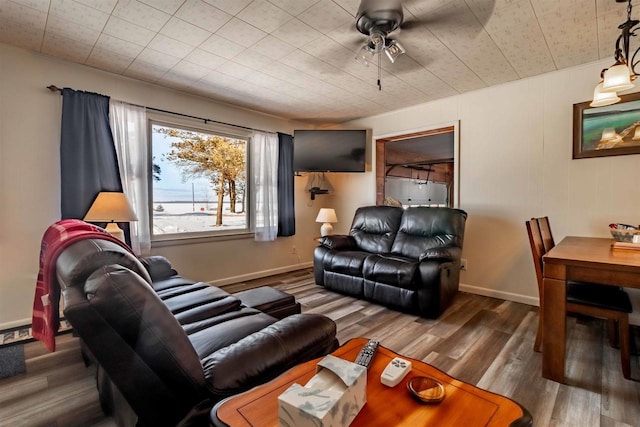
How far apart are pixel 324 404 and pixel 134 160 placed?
3.29 m

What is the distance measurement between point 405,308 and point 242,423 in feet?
7.85

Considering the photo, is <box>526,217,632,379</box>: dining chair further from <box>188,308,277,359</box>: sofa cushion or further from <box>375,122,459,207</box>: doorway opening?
<box>188,308,277,359</box>: sofa cushion

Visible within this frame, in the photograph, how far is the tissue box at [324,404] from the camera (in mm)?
672

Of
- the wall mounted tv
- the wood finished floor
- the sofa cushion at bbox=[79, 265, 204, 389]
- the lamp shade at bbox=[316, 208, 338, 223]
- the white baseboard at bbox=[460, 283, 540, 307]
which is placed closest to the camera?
the sofa cushion at bbox=[79, 265, 204, 389]

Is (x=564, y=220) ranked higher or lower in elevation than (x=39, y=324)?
higher

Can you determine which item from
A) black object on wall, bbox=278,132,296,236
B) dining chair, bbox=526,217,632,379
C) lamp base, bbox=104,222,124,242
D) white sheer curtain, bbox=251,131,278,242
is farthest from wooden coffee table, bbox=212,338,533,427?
black object on wall, bbox=278,132,296,236

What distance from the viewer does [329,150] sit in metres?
4.50

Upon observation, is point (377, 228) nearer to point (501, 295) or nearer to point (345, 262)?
point (345, 262)

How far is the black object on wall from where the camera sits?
14.6ft

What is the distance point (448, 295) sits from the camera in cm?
298

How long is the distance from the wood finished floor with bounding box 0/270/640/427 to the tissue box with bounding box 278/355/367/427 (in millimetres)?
1373

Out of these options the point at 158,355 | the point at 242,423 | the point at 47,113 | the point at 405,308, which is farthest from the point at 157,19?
the point at 405,308

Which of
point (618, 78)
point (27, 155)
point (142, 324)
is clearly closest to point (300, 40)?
point (618, 78)

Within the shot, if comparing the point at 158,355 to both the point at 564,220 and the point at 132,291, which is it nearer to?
the point at 132,291
